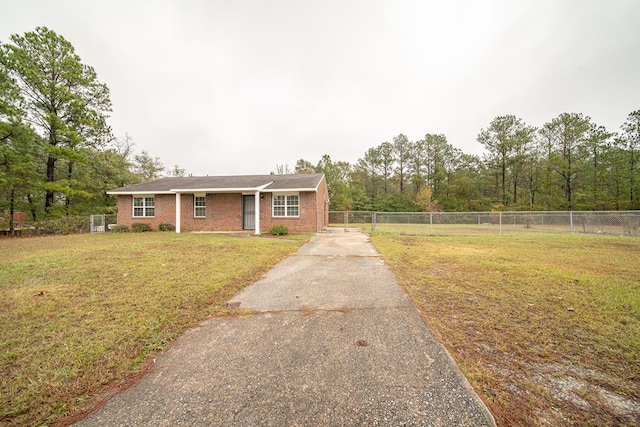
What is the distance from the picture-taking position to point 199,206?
1557 cm

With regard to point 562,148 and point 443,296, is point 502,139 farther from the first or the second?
point 443,296

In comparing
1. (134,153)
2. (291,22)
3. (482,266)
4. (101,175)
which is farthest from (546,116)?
(134,153)

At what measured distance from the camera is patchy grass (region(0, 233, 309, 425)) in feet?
6.27

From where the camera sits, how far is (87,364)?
2.22 m

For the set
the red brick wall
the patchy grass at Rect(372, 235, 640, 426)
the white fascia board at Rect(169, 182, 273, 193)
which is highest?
the white fascia board at Rect(169, 182, 273, 193)

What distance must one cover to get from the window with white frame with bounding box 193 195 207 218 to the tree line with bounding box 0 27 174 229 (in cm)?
1069

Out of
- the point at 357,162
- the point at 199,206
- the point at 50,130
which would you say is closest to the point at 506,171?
the point at 357,162

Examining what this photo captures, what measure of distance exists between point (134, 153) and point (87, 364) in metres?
38.9

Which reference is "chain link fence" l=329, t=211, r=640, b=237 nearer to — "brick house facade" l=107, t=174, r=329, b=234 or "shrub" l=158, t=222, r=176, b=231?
"brick house facade" l=107, t=174, r=329, b=234

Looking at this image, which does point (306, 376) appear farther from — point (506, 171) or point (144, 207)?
point (506, 171)

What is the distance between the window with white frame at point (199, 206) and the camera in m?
15.5

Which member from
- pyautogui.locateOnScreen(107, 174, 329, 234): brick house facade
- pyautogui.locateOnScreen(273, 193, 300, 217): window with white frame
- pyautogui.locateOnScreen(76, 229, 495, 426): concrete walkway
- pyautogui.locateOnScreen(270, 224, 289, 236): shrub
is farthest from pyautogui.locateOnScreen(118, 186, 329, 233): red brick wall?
pyautogui.locateOnScreen(76, 229, 495, 426): concrete walkway

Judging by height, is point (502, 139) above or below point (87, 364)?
above

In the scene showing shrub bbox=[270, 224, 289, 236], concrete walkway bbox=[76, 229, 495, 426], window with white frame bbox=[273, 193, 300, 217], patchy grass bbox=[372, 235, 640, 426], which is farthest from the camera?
window with white frame bbox=[273, 193, 300, 217]
